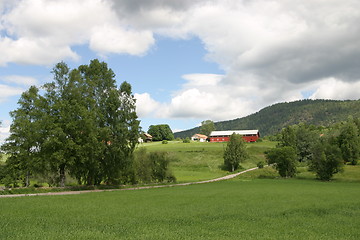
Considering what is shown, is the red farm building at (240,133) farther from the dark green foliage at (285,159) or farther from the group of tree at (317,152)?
the dark green foliage at (285,159)

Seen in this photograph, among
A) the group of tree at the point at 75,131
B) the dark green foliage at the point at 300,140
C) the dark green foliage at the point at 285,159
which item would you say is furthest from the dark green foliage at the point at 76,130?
the dark green foliage at the point at 300,140

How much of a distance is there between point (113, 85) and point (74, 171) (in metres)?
16.1

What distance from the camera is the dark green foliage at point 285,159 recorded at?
76375 mm

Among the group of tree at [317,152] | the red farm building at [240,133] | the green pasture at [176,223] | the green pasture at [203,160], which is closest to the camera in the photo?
the green pasture at [176,223]

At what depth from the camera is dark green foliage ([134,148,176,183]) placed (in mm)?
60125

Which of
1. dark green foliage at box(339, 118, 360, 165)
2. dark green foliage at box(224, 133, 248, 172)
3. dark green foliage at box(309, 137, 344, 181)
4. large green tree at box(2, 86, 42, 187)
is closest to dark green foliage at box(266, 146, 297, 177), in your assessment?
dark green foliage at box(309, 137, 344, 181)

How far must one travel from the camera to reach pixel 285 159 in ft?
252

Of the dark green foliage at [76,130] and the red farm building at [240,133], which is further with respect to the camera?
the red farm building at [240,133]

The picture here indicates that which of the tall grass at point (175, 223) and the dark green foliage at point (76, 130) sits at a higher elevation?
the dark green foliage at point (76, 130)

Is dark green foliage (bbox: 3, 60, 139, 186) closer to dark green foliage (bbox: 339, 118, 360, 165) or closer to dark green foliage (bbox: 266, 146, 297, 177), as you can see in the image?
dark green foliage (bbox: 266, 146, 297, 177)

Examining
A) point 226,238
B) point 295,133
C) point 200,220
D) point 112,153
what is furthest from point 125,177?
point 295,133

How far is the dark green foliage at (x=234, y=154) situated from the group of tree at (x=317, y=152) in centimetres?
1605

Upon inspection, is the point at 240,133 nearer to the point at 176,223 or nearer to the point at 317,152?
the point at 317,152

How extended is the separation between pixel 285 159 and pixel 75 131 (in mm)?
55242
